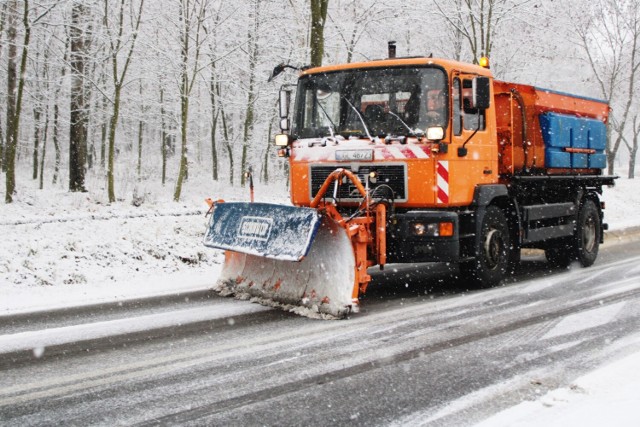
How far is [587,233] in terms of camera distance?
11.5 metres

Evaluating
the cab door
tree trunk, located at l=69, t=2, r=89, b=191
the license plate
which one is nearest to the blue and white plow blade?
the license plate

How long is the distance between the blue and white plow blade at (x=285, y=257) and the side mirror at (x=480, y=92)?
220 centimetres

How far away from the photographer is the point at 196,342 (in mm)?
6016

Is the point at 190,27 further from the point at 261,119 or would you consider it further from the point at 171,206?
the point at 261,119

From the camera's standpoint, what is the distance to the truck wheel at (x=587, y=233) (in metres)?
11.2

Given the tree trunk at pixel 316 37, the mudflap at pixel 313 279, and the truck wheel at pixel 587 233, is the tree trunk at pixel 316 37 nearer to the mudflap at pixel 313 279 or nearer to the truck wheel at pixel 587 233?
the truck wheel at pixel 587 233

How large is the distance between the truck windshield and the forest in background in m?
6.90

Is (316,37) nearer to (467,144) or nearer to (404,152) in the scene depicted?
(467,144)

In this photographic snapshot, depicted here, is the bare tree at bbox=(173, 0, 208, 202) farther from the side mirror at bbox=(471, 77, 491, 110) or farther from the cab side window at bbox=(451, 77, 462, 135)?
the side mirror at bbox=(471, 77, 491, 110)

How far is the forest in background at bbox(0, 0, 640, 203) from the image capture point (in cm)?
2056

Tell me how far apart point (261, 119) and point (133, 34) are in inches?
663

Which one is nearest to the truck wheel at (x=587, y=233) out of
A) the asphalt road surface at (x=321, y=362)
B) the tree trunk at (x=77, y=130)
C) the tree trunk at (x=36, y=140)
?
the asphalt road surface at (x=321, y=362)

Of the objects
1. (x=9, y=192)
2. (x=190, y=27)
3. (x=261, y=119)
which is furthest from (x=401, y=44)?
(x=9, y=192)

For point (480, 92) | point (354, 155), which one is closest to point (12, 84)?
point (354, 155)
